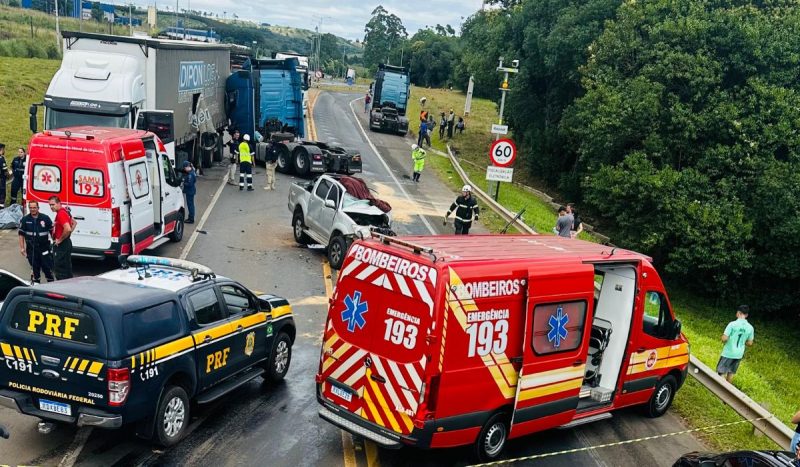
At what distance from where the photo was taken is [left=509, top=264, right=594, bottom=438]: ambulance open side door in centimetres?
837

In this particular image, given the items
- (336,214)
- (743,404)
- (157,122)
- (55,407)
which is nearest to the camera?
(55,407)

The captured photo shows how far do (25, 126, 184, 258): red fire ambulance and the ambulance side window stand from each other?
9472 mm

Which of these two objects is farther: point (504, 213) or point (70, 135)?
point (504, 213)

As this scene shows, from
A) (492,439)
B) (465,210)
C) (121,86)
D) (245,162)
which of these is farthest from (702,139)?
(492,439)

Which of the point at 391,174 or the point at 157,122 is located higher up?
the point at 157,122

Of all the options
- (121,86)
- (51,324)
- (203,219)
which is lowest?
(203,219)

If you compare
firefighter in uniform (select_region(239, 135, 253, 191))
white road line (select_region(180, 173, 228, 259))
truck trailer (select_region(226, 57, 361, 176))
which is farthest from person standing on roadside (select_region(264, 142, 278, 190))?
truck trailer (select_region(226, 57, 361, 176))

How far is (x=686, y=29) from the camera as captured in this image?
84.6 ft

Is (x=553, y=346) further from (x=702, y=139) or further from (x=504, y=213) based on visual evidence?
(x=702, y=139)

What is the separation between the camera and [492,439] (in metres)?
8.44

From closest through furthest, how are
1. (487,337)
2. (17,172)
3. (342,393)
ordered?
(487,337) < (342,393) < (17,172)

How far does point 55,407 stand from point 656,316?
778cm

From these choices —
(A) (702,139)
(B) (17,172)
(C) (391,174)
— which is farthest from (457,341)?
(C) (391,174)

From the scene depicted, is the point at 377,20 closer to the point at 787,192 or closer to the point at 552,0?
the point at 552,0
